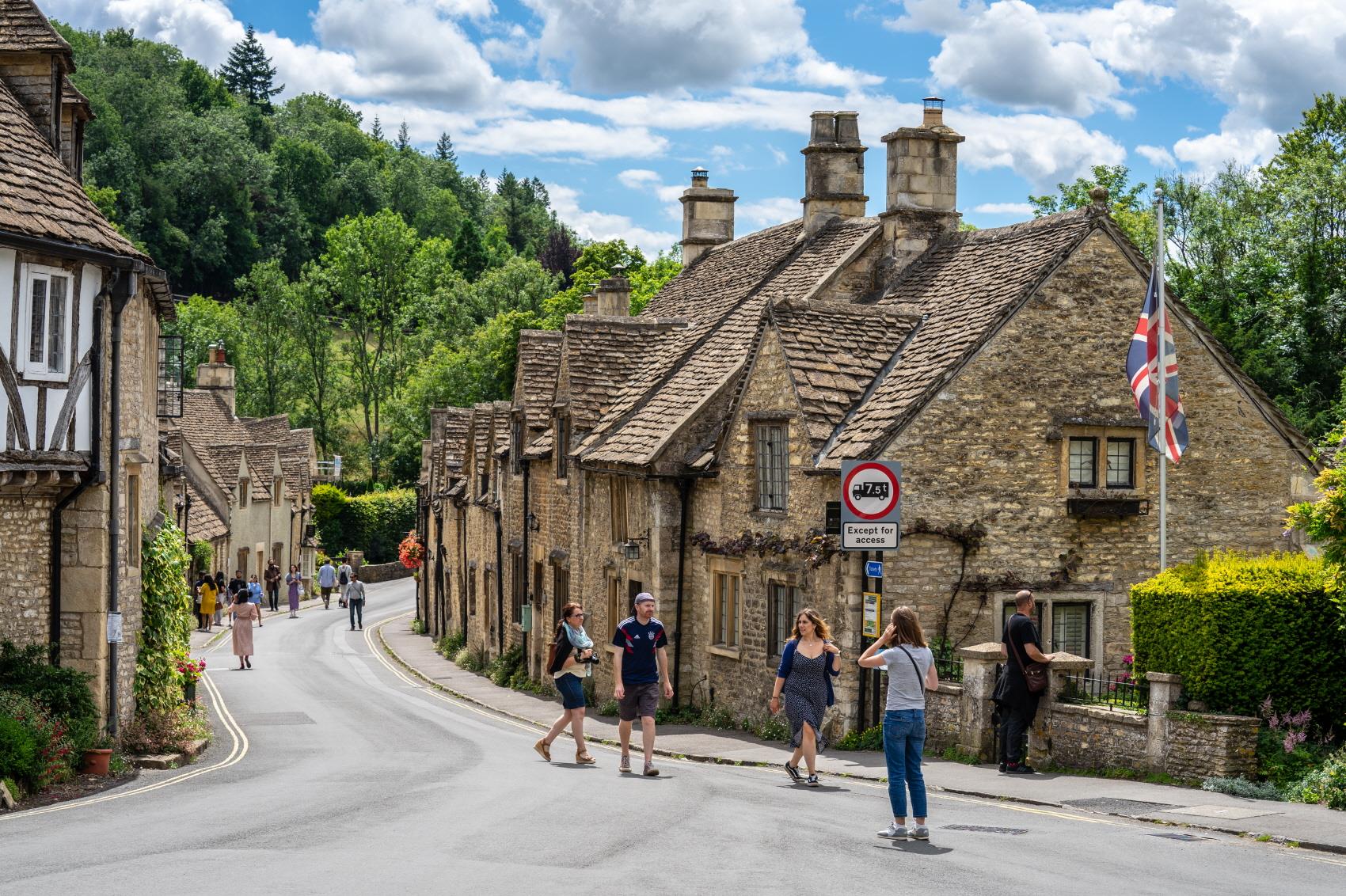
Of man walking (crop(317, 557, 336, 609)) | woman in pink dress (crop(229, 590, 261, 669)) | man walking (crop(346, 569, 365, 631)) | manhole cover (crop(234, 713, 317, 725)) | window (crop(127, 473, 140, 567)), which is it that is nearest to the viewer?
window (crop(127, 473, 140, 567))

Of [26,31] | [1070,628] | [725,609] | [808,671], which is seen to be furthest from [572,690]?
[26,31]

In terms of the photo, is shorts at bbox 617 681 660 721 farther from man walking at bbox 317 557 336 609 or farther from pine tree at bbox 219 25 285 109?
pine tree at bbox 219 25 285 109

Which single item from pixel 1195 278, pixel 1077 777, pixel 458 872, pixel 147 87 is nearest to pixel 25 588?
pixel 458 872

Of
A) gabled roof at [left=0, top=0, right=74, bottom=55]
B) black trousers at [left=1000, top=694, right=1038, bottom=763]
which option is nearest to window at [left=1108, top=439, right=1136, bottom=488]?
black trousers at [left=1000, top=694, right=1038, bottom=763]

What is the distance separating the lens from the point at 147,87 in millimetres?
132500

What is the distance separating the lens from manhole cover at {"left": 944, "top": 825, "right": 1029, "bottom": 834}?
1355 cm

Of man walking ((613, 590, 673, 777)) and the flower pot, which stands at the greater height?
man walking ((613, 590, 673, 777))

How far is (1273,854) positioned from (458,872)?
6.36 m

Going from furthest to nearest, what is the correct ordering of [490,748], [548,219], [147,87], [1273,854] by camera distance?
[548,219], [147,87], [490,748], [1273,854]

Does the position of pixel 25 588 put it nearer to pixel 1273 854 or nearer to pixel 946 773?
pixel 946 773

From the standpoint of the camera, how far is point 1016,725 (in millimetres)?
17797

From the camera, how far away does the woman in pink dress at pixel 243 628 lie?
3897 centimetres

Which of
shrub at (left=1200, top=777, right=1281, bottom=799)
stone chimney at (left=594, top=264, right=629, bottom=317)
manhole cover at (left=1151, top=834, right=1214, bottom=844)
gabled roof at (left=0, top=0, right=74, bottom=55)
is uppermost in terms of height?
gabled roof at (left=0, top=0, right=74, bottom=55)

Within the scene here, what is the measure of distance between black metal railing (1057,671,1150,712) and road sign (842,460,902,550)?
2.97 metres
